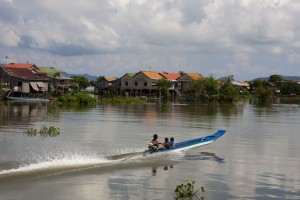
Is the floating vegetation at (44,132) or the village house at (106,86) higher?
the village house at (106,86)

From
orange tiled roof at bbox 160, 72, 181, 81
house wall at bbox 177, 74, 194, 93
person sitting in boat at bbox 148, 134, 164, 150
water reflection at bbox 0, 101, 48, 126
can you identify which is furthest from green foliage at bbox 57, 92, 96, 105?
person sitting in boat at bbox 148, 134, 164, 150

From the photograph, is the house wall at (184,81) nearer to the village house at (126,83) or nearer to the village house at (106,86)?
the village house at (126,83)

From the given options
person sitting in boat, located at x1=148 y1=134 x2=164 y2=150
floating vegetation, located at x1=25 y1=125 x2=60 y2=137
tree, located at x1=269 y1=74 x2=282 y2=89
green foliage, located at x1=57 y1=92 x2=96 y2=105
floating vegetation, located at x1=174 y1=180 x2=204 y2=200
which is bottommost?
floating vegetation, located at x1=174 y1=180 x2=204 y2=200

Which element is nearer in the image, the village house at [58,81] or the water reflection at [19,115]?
the water reflection at [19,115]

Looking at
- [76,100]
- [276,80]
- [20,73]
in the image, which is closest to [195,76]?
[20,73]

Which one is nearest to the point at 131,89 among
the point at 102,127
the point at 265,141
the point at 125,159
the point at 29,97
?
the point at 29,97

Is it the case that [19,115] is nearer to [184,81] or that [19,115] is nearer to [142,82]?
[142,82]

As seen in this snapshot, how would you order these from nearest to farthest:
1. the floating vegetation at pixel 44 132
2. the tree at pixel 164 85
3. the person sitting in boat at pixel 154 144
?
the person sitting in boat at pixel 154 144 < the floating vegetation at pixel 44 132 < the tree at pixel 164 85

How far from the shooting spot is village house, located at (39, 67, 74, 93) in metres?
101

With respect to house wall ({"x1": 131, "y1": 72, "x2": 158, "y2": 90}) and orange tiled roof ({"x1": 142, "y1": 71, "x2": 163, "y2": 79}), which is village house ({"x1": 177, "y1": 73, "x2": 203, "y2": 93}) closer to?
orange tiled roof ({"x1": 142, "y1": 71, "x2": 163, "y2": 79})

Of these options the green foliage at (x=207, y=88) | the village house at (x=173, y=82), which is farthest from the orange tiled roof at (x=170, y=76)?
the green foliage at (x=207, y=88)

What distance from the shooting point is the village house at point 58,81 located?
3994 inches

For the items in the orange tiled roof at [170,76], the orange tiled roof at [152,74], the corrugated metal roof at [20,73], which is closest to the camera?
the corrugated metal roof at [20,73]

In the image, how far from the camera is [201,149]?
2486 centimetres
